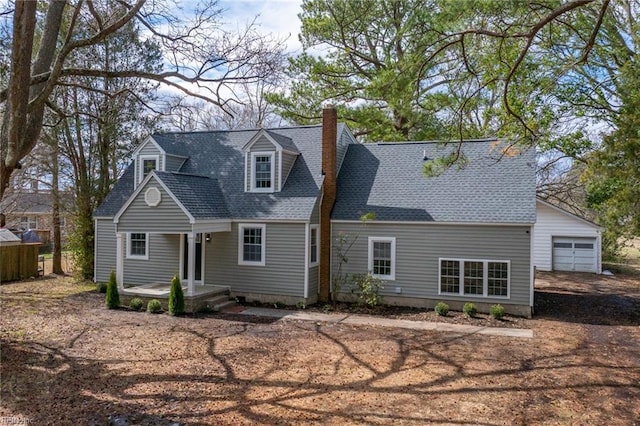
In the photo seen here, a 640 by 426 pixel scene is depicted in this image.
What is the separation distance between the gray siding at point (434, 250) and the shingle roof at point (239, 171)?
1.73m

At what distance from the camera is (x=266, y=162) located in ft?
55.5

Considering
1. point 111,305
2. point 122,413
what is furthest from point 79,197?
point 122,413

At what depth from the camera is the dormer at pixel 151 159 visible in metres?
18.2

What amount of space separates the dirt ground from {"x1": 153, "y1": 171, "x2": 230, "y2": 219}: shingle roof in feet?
11.2

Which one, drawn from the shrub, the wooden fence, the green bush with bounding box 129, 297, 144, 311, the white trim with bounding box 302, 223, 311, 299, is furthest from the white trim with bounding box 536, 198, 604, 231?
the wooden fence

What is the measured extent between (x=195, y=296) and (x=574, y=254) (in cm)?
2047

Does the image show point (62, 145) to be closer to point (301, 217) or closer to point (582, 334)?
point (301, 217)

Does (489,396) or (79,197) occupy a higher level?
(79,197)

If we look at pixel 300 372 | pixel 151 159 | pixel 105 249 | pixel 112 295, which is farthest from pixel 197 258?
pixel 300 372

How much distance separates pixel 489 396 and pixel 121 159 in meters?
19.4

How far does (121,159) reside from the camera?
21969 mm

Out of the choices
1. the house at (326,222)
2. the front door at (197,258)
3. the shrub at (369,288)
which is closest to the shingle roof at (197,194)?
the house at (326,222)

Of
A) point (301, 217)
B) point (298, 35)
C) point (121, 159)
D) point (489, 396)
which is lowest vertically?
point (489, 396)

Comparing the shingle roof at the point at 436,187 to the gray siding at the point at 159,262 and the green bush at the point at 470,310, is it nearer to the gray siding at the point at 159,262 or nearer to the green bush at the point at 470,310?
the green bush at the point at 470,310
